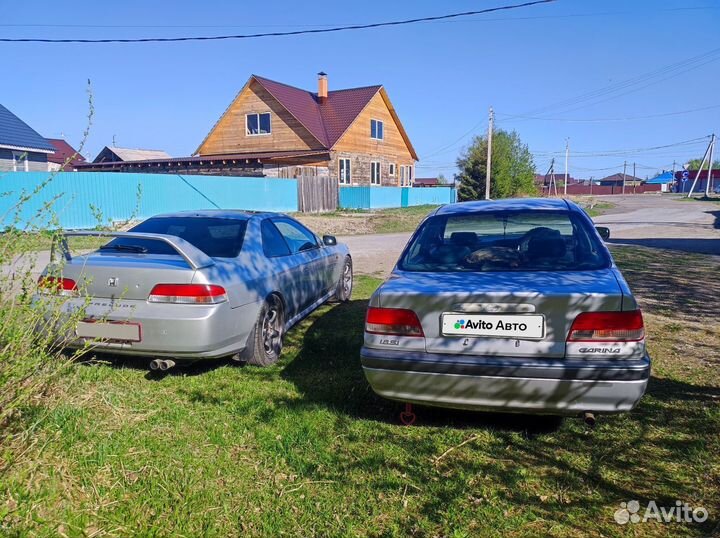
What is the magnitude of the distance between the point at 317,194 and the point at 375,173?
32.3 feet

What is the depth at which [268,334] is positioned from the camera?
4.55 m

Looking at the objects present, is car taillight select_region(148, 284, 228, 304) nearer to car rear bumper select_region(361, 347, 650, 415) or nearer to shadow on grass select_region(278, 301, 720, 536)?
shadow on grass select_region(278, 301, 720, 536)

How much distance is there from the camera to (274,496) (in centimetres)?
258

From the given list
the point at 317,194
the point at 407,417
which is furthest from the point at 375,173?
the point at 407,417

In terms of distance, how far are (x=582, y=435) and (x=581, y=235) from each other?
58.3 inches

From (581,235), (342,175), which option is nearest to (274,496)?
(581,235)

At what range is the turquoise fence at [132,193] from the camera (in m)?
14.5

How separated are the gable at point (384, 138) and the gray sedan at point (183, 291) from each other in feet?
87.5

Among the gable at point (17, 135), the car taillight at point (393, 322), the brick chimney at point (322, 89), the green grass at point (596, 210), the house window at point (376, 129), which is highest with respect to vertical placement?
the brick chimney at point (322, 89)

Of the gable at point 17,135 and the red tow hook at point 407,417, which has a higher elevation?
the gable at point 17,135

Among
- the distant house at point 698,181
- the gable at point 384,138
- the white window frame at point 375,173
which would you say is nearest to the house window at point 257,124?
the gable at point 384,138

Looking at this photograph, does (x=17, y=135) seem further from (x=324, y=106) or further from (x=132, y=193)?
(x=324, y=106)

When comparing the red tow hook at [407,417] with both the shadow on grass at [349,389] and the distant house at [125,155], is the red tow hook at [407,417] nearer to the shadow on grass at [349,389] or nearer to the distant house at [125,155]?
the shadow on grass at [349,389]

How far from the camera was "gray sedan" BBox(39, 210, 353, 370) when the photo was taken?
3.69 metres
